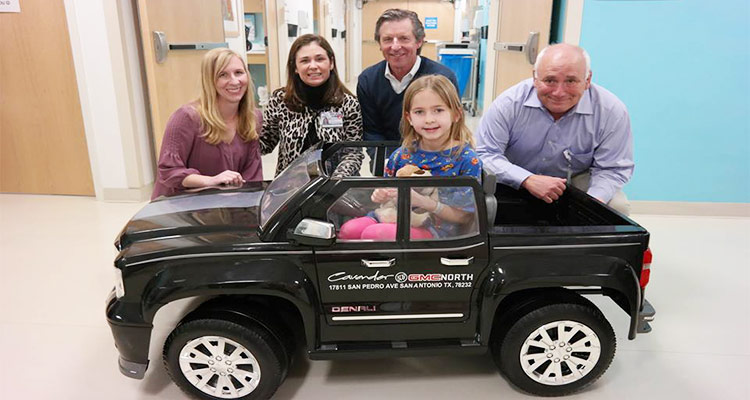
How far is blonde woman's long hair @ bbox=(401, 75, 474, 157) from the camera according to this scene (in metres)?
1.98

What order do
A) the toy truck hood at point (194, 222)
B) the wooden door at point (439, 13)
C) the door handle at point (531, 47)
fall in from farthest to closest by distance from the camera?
the wooden door at point (439, 13) < the door handle at point (531, 47) < the toy truck hood at point (194, 222)

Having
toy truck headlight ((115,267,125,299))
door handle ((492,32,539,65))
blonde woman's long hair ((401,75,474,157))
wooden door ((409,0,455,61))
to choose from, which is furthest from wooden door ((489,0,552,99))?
wooden door ((409,0,455,61))

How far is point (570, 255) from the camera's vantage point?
66.0 inches

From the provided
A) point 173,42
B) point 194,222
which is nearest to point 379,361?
point 194,222

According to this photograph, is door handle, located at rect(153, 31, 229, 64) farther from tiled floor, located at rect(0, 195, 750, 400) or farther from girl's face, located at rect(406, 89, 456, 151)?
girl's face, located at rect(406, 89, 456, 151)

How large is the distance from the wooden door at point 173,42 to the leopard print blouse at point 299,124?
152 cm

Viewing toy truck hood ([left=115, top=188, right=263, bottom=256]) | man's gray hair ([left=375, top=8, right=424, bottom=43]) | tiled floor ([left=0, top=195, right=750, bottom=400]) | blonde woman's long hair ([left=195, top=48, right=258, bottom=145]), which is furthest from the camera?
man's gray hair ([left=375, top=8, right=424, bottom=43])

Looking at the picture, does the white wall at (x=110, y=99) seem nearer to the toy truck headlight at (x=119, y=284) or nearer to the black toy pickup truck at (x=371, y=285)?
the black toy pickup truck at (x=371, y=285)
